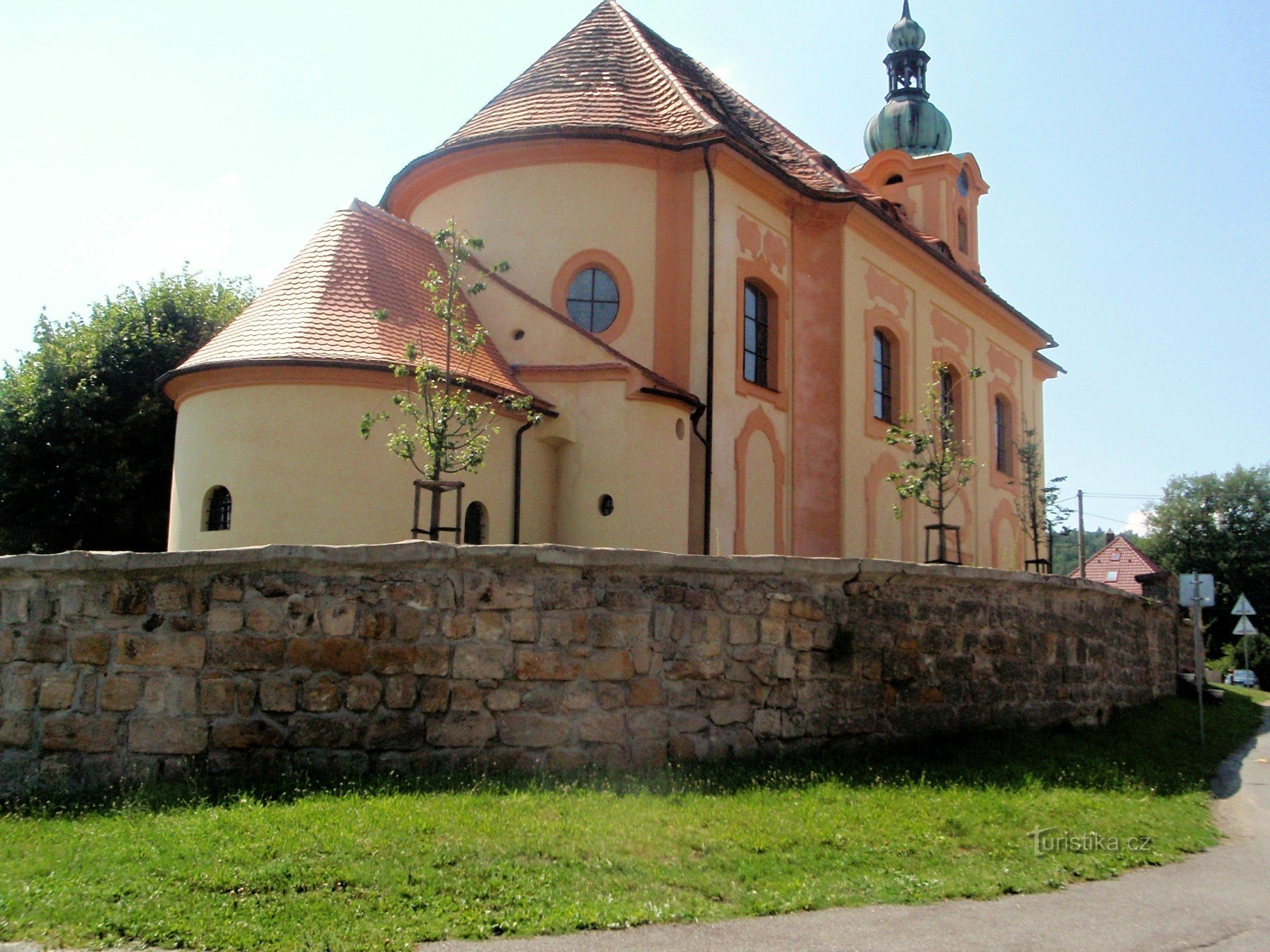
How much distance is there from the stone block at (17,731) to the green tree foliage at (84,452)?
605 inches

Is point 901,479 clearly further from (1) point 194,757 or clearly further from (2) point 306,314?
(1) point 194,757

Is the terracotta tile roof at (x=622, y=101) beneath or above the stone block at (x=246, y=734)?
above

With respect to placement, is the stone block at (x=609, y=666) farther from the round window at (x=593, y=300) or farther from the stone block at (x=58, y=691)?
the round window at (x=593, y=300)

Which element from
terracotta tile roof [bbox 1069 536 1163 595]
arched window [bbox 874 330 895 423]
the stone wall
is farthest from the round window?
terracotta tile roof [bbox 1069 536 1163 595]

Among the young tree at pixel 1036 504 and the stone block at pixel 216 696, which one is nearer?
the stone block at pixel 216 696

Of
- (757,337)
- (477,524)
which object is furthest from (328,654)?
(757,337)

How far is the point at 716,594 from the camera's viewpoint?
29.2ft

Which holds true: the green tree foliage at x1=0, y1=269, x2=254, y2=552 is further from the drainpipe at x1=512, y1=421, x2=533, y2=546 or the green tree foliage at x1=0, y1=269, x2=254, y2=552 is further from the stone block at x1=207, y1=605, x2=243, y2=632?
the stone block at x1=207, y1=605, x2=243, y2=632

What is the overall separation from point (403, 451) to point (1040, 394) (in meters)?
25.5

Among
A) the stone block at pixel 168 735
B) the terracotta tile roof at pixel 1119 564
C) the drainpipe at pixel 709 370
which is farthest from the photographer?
the terracotta tile roof at pixel 1119 564

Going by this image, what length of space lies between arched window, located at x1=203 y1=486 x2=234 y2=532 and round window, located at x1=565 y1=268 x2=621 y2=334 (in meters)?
6.31

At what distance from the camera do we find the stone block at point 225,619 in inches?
315

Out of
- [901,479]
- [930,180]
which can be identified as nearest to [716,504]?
[901,479]

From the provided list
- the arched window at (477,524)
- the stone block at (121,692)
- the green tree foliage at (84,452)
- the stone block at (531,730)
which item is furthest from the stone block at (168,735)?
the green tree foliage at (84,452)
